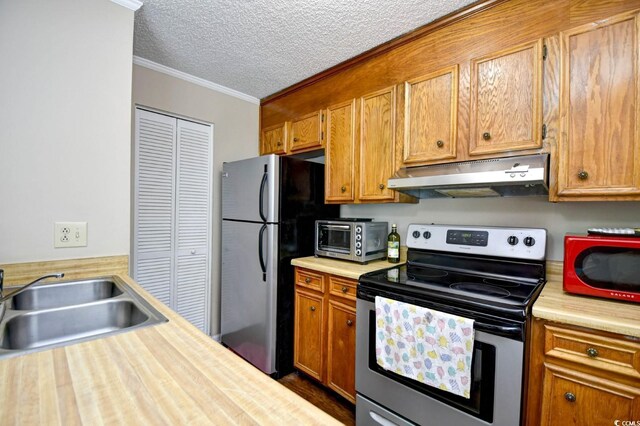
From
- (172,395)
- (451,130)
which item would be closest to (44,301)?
(172,395)

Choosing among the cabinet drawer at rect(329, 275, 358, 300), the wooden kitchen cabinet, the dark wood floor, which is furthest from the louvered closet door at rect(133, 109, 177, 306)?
the wooden kitchen cabinet

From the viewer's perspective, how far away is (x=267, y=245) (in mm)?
2184

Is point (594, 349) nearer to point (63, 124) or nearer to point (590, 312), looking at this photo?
point (590, 312)

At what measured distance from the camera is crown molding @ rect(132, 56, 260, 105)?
2.25 m

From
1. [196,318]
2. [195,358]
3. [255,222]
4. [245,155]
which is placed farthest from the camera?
[245,155]

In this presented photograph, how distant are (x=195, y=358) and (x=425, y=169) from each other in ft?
5.17

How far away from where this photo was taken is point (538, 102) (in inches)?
56.2

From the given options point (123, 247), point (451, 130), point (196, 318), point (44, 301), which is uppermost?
point (451, 130)

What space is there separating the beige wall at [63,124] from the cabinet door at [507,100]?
1.90 m

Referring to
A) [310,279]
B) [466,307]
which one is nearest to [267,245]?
[310,279]

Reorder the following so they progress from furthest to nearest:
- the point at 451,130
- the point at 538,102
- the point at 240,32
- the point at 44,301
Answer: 1. the point at 240,32
2. the point at 451,130
3. the point at 538,102
4. the point at 44,301

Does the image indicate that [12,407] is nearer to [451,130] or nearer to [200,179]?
[451,130]

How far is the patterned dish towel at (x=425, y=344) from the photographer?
1241 millimetres

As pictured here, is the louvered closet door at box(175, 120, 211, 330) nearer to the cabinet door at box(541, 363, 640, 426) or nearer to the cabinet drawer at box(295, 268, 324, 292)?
the cabinet drawer at box(295, 268, 324, 292)
